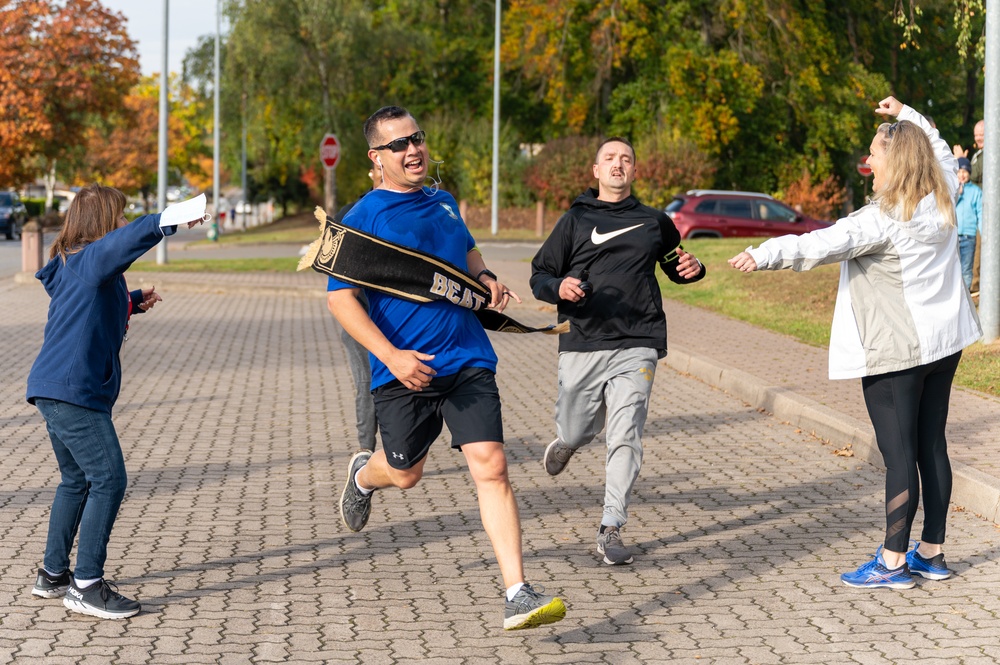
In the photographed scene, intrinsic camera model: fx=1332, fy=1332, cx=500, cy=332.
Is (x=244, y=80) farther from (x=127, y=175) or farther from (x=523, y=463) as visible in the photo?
(x=523, y=463)

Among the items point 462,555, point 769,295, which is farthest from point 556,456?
point 769,295

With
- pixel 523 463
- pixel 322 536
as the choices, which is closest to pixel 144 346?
pixel 523 463

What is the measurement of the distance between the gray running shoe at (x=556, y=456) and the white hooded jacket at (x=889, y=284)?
1.68 metres

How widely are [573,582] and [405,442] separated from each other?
3.39ft

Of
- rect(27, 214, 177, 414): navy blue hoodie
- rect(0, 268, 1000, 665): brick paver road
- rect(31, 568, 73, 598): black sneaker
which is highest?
rect(27, 214, 177, 414): navy blue hoodie

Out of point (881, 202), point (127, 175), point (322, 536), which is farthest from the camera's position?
point (127, 175)

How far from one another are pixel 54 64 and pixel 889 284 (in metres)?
40.3

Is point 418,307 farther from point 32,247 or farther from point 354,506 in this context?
point 32,247

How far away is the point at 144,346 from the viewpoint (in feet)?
47.4

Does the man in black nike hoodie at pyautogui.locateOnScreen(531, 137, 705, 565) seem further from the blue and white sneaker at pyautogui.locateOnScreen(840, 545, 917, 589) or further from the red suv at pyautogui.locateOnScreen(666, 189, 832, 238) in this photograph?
the red suv at pyautogui.locateOnScreen(666, 189, 832, 238)

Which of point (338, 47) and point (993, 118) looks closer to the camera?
point (993, 118)

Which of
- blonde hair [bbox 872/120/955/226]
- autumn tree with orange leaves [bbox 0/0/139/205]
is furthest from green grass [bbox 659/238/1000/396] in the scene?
autumn tree with orange leaves [bbox 0/0/139/205]

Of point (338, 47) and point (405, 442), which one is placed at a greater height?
point (338, 47)

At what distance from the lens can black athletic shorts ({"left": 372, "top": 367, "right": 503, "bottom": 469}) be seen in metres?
4.89
